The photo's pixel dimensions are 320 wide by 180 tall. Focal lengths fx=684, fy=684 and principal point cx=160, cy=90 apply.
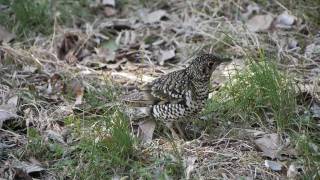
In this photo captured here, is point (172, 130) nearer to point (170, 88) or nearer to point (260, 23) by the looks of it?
point (170, 88)

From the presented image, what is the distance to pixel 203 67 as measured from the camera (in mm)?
5344

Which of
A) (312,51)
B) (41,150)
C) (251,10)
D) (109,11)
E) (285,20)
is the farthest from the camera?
(109,11)

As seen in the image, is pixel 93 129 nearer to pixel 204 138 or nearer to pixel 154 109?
pixel 154 109

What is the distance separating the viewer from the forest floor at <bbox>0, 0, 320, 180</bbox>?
4.85 metres

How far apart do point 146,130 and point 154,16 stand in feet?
8.42

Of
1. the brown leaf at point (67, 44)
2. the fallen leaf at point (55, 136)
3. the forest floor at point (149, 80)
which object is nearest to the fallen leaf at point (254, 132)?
the forest floor at point (149, 80)

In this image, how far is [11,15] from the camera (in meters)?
7.35

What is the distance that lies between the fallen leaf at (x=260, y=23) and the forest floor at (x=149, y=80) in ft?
0.04

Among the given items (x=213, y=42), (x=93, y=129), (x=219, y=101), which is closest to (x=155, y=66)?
(x=213, y=42)

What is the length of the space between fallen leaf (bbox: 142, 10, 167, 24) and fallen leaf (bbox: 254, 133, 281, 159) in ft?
9.02

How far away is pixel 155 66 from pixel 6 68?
144cm

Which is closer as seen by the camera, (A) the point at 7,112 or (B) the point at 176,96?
(B) the point at 176,96

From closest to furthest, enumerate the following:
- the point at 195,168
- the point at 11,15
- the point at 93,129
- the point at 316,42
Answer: the point at 195,168, the point at 93,129, the point at 316,42, the point at 11,15

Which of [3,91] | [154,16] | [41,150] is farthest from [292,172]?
[154,16]
